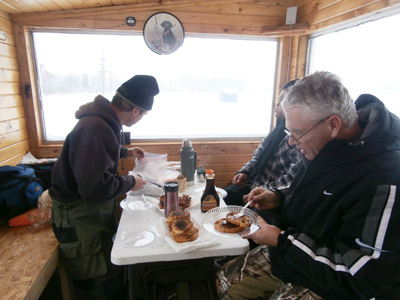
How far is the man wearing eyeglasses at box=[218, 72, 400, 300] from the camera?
2.62 ft

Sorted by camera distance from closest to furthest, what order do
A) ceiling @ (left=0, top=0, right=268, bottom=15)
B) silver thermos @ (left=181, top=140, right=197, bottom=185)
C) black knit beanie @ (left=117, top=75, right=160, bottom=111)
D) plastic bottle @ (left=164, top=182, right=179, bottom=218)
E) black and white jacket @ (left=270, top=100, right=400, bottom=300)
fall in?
black and white jacket @ (left=270, top=100, right=400, bottom=300) → plastic bottle @ (left=164, top=182, right=179, bottom=218) → black knit beanie @ (left=117, top=75, right=160, bottom=111) → silver thermos @ (left=181, top=140, right=197, bottom=185) → ceiling @ (left=0, top=0, right=268, bottom=15)

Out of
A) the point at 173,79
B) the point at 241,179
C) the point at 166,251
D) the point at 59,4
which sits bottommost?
the point at 241,179

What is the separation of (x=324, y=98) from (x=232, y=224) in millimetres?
631

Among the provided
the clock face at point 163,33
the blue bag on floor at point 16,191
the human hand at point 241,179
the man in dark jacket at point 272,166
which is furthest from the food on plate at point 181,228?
the clock face at point 163,33

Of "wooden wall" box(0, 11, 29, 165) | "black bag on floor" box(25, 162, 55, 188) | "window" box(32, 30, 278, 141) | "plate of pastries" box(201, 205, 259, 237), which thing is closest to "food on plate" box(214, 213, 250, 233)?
"plate of pastries" box(201, 205, 259, 237)

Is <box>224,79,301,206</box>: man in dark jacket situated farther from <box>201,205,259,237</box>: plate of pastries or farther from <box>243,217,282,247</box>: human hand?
<box>243,217,282,247</box>: human hand

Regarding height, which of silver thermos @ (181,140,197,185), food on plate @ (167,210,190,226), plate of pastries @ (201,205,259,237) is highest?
silver thermos @ (181,140,197,185)

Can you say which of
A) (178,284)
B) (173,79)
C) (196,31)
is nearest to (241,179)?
(178,284)

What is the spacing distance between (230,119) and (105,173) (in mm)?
1944

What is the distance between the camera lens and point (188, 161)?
1.67 m

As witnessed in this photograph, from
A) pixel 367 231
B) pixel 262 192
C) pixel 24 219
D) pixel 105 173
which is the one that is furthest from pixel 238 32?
pixel 24 219

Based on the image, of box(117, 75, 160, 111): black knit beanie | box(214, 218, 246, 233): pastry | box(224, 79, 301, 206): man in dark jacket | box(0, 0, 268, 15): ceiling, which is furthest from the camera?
box(0, 0, 268, 15): ceiling

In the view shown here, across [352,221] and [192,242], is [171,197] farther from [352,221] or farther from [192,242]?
[352,221]

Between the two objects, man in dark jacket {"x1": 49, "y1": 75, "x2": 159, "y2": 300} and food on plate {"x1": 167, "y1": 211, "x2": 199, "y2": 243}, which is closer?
food on plate {"x1": 167, "y1": 211, "x2": 199, "y2": 243}
